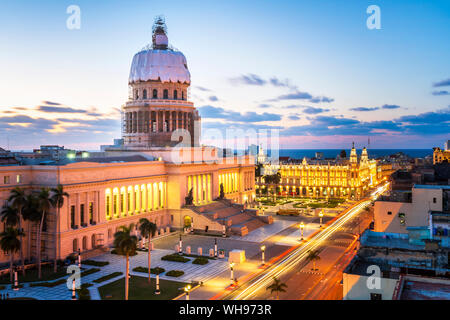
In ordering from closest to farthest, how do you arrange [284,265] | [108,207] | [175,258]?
[284,265]
[175,258]
[108,207]

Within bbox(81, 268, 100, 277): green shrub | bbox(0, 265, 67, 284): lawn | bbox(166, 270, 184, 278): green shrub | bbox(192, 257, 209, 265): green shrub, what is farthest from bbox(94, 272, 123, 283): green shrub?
bbox(192, 257, 209, 265): green shrub

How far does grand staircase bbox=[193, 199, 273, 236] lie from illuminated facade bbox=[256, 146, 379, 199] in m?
52.7

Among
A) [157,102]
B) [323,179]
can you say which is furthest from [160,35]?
[323,179]

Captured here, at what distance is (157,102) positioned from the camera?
9662 cm

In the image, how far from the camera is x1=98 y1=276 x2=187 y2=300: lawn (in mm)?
41344

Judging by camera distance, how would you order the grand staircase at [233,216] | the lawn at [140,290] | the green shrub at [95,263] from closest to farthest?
the lawn at [140,290], the green shrub at [95,263], the grand staircase at [233,216]

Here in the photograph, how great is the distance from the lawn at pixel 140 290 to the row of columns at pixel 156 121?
54630 millimetres

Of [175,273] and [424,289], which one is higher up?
[424,289]

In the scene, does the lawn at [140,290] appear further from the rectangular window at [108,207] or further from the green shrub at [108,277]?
the rectangular window at [108,207]

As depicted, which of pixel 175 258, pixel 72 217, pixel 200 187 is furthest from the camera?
pixel 200 187

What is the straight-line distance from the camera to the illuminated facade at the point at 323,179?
141m

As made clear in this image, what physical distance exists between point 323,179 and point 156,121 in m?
71.0

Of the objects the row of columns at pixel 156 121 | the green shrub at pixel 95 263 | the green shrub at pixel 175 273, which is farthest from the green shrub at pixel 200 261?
the row of columns at pixel 156 121

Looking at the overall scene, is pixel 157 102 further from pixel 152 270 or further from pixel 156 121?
pixel 152 270
